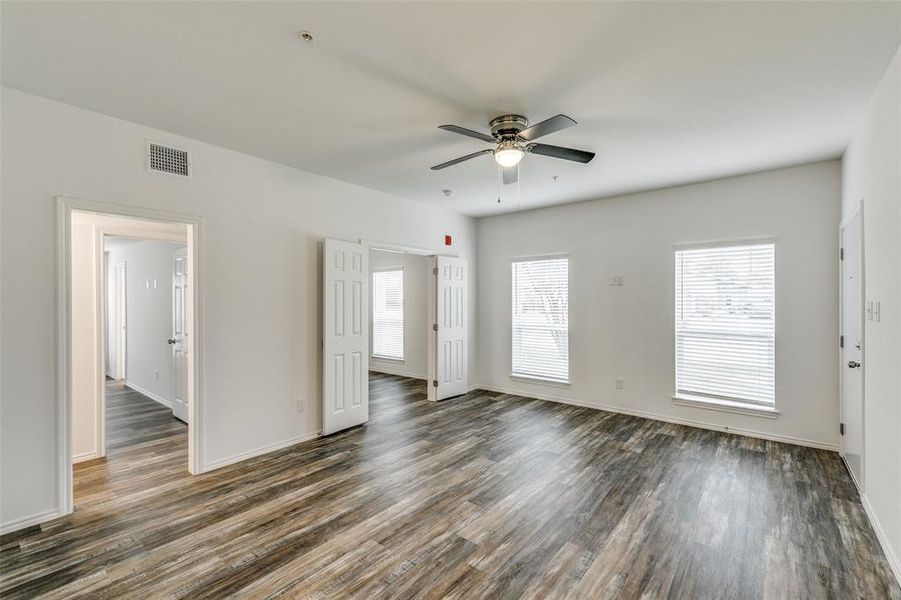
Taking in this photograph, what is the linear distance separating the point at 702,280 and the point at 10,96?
6.09 m

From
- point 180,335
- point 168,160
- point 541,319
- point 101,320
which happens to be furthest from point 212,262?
point 541,319

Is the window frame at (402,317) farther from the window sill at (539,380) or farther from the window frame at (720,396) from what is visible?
the window frame at (720,396)

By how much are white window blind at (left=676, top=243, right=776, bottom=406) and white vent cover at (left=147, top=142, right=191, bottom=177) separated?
5095mm

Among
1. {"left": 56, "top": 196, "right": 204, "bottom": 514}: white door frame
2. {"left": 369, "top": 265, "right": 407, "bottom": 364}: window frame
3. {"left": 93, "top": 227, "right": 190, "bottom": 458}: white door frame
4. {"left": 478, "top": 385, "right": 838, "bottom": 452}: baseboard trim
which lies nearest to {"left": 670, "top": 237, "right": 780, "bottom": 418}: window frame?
{"left": 478, "top": 385, "right": 838, "bottom": 452}: baseboard trim

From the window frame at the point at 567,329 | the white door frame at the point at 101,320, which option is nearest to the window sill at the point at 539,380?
the window frame at the point at 567,329

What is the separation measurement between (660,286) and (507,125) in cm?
313

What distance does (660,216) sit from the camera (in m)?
5.03

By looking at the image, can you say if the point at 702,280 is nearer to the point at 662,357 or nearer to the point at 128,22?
the point at 662,357

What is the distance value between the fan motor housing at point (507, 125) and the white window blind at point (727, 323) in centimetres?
300

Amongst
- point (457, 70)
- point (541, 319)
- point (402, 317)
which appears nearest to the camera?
point (457, 70)

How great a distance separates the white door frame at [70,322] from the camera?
9.21 feet

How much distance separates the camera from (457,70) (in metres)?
2.41

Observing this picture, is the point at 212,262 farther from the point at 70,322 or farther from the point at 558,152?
the point at 558,152

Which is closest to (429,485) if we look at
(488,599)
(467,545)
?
(467,545)
